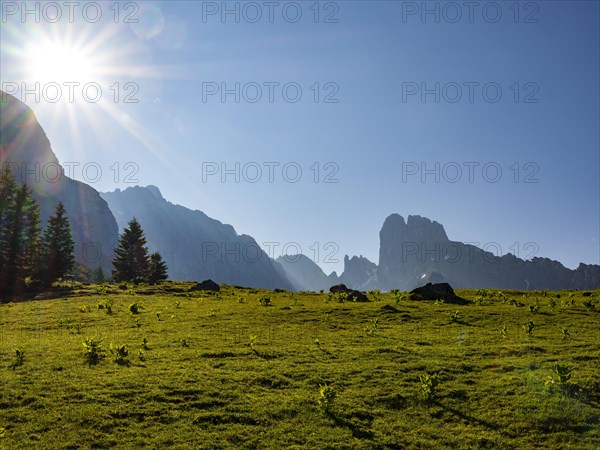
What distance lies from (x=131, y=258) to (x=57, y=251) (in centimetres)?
1965

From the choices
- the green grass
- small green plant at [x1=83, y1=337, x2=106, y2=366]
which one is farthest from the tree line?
→ small green plant at [x1=83, y1=337, x2=106, y2=366]

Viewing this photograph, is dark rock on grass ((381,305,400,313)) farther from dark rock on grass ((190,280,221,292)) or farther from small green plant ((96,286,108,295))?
small green plant ((96,286,108,295))

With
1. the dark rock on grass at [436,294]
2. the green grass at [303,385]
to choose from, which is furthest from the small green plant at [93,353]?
the dark rock on grass at [436,294]

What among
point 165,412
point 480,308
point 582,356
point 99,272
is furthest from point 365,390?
point 99,272

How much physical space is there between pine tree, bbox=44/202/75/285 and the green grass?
4313 cm

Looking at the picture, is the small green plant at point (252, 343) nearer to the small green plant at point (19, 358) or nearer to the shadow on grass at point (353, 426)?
the shadow on grass at point (353, 426)

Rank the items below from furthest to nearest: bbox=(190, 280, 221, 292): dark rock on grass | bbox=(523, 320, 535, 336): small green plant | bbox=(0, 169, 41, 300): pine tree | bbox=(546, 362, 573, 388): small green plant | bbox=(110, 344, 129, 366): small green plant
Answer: bbox=(0, 169, 41, 300): pine tree
bbox=(190, 280, 221, 292): dark rock on grass
bbox=(523, 320, 535, 336): small green plant
bbox=(110, 344, 129, 366): small green plant
bbox=(546, 362, 573, 388): small green plant

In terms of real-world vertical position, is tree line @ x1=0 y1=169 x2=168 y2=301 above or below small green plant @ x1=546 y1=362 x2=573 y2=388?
above

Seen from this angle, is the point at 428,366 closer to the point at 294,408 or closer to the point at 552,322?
the point at 294,408

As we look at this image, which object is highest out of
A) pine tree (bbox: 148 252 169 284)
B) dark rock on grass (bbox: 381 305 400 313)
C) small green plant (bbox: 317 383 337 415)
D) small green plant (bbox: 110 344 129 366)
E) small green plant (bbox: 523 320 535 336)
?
pine tree (bbox: 148 252 169 284)

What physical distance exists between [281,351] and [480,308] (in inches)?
1001

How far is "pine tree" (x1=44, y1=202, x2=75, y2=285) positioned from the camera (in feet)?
249

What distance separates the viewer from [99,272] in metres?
119

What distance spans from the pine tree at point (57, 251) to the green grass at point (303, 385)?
43134 millimetres
